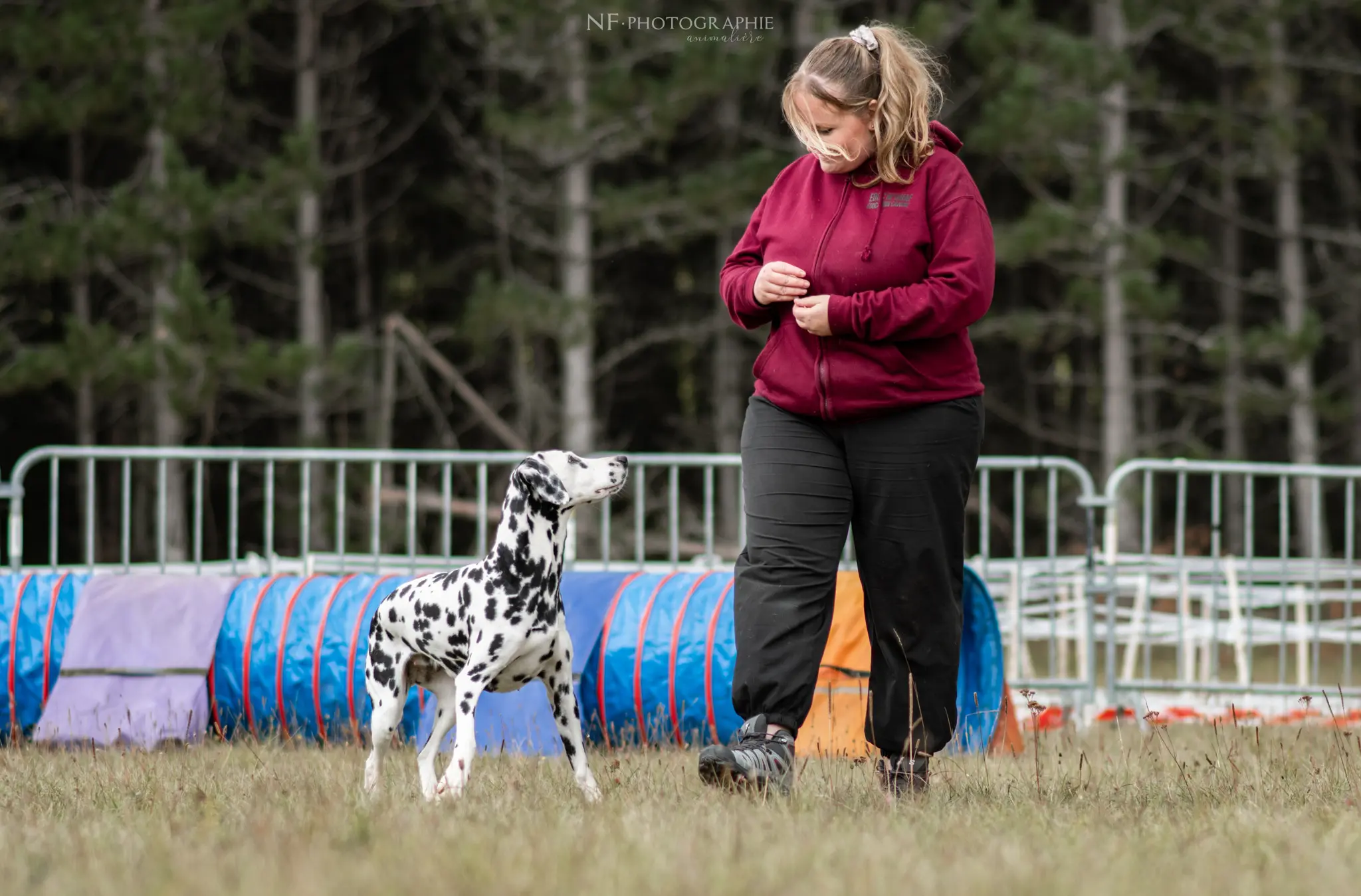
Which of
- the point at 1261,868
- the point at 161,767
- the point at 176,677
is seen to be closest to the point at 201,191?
the point at 176,677

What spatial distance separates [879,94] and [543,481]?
136 centimetres

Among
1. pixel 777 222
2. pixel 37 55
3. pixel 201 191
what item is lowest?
pixel 777 222

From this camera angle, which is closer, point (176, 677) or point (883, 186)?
point (883, 186)

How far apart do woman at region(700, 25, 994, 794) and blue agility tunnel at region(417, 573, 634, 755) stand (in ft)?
7.03

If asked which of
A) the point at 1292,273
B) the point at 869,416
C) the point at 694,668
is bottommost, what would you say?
the point at 694,668

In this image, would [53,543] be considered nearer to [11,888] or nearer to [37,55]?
[11,888]

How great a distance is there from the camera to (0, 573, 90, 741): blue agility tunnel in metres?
6.38

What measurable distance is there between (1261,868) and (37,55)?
48.5 ft

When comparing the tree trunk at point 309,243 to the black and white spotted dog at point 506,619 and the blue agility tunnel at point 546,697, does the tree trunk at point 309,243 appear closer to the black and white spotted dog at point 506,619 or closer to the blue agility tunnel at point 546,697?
the blue agility tunnel at point 546,697

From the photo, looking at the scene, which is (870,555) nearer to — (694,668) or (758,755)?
(758,755)

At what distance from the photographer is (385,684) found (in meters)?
4.37

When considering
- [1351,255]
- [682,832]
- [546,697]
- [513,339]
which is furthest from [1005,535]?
[682,832]

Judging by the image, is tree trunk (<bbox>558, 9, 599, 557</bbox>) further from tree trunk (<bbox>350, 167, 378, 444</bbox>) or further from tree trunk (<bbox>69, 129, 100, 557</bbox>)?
tree trunk (<bbox>69, 129, 100, 557</bbox>)

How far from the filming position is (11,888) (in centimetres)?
→ 246
